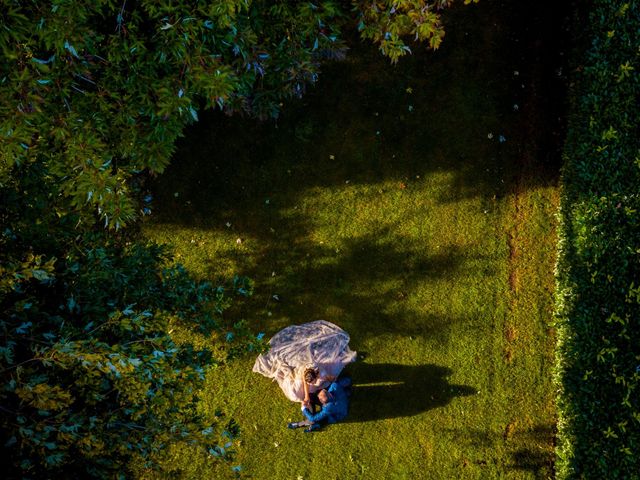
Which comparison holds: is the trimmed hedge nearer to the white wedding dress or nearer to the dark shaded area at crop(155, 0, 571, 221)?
the dark shaded area at crop(155, 0, 571, 221)

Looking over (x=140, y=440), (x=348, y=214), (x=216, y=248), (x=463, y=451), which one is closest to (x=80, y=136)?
(x=140, y=440)

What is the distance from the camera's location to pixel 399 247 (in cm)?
970

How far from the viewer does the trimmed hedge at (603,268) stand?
734 cm

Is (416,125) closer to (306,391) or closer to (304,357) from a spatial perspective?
(304,357)

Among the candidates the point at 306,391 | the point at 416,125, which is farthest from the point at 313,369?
the point at 416,125

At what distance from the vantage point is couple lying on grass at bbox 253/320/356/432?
29.5 feet

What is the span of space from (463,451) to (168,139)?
6.55 metres

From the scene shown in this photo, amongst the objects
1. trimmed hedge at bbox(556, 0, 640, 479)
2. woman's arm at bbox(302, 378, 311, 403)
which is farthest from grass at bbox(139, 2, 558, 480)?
trimmed hedge at bbox(556, 0, 640, 479)

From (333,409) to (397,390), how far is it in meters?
1.13

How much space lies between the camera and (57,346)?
15.3 ft

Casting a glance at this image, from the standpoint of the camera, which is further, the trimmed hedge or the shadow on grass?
the shadow on grass

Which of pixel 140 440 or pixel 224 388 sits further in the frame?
pixel 224 388

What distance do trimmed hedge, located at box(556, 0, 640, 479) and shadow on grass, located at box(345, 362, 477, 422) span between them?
1831 mm

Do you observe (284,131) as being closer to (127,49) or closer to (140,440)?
(127,49)
